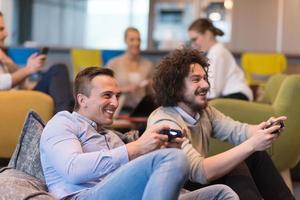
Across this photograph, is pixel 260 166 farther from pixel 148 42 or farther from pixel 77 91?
pixel 148 42

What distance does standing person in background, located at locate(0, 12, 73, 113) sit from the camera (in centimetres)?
342

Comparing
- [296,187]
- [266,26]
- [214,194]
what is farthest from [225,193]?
[266,26]

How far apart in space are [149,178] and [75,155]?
265mm

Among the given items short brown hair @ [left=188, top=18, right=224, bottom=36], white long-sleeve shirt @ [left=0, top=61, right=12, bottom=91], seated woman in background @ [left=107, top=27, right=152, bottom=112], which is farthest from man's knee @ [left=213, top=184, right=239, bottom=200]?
seated woman in background @ [left=107, top=27, right=152, bottom=112]

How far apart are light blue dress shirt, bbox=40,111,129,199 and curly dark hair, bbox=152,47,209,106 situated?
A: 0.31 metres

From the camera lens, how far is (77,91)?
6.55 ft

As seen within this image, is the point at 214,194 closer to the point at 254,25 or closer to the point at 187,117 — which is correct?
the point at 187,117

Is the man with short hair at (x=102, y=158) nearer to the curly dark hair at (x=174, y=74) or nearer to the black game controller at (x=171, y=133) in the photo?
the black game controller at (x=171, y=133)

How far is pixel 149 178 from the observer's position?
1618 mm

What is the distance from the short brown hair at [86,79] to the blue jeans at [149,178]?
0.40m

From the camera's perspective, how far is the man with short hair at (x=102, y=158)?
161 cm

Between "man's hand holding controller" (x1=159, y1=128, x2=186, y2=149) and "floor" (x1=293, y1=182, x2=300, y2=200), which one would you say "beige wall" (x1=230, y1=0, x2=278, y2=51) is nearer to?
"floor" (x1=293, y1=182, x2=300, y2=200)

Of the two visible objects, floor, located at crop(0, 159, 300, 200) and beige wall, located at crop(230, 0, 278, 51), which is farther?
beige wall, located at crop(230, 0, 278, 51)

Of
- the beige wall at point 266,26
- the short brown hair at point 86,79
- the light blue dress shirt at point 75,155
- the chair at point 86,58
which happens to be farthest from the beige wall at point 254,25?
the light blue dress shirt at point 75,155
